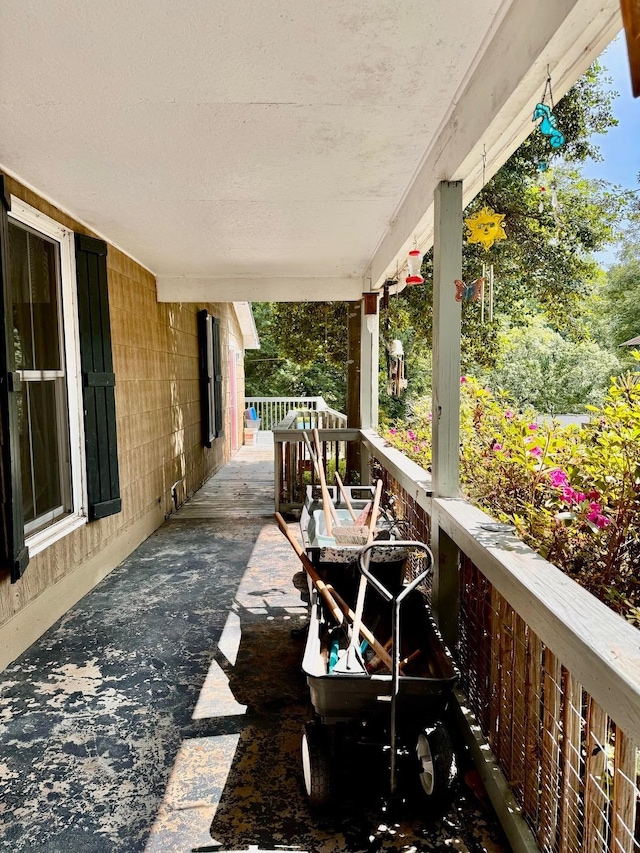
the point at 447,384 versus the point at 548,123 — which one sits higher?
the point at 548,123

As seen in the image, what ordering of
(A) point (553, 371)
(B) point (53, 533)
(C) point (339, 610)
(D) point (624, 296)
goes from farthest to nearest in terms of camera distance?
(A) point (553, 371), (D) point (624, 296), (B) point (53, 533), (C) point (339, 610)

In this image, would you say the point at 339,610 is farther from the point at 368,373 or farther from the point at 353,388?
the point at 353,388

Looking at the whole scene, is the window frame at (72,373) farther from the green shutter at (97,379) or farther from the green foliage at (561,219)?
the green foliage at (561,219)

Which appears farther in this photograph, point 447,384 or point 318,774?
point 447,384

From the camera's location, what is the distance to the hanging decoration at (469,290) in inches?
100

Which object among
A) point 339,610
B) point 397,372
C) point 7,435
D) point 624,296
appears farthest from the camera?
point 624,296

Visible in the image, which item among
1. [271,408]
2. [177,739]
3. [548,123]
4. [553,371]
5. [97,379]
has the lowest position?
[177,739]

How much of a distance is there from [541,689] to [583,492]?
1.97ft

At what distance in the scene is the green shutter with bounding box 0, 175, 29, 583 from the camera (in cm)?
299

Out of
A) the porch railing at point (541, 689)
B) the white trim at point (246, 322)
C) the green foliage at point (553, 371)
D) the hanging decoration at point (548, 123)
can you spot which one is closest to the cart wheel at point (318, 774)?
the porch railing at point (541, 689)

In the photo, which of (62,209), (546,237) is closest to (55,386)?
(62,209)

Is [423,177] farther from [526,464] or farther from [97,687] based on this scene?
[97,687]

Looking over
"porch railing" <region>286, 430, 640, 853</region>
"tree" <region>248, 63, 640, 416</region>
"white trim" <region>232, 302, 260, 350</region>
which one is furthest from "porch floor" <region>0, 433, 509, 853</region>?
"white trim" <region>232, 302, 260, 350</region>

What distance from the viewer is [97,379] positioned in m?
4.37
